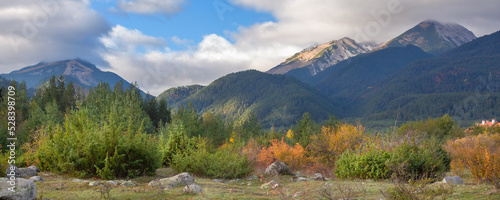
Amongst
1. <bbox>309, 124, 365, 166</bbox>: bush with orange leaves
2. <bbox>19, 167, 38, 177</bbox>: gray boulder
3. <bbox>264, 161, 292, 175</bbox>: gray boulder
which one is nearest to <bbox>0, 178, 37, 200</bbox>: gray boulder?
<bbox>19, 167, 38, 177</bbox>: gray boulder

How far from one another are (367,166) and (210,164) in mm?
9041

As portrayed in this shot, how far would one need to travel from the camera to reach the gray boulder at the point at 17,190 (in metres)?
8.80

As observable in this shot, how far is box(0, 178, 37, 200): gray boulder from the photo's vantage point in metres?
8.80

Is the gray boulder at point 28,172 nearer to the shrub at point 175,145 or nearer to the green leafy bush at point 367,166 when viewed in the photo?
the shrub at point 175,145

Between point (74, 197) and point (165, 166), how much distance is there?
12.2 metres

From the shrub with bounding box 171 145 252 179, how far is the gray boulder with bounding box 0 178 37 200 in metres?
10.3

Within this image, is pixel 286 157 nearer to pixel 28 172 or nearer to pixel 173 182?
pixel 173 182

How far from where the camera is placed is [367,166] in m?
17.6

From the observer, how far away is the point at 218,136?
70.9m

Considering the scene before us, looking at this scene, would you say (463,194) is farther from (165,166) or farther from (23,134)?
(23,134)

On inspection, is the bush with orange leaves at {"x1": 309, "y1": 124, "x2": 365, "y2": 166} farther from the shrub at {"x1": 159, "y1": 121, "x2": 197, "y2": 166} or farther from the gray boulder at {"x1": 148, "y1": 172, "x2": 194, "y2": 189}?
the gray boulder at {"x1": 148, "y1": 172, "x2": 194, "y2": 189}

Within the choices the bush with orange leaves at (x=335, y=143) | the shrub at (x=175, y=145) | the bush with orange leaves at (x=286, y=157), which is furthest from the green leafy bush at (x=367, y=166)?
the bush with orange leaves at (x=286, y=157)

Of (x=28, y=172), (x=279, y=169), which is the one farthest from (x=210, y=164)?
(x=28, y=172)

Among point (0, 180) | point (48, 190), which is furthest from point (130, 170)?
point (0, 180)
